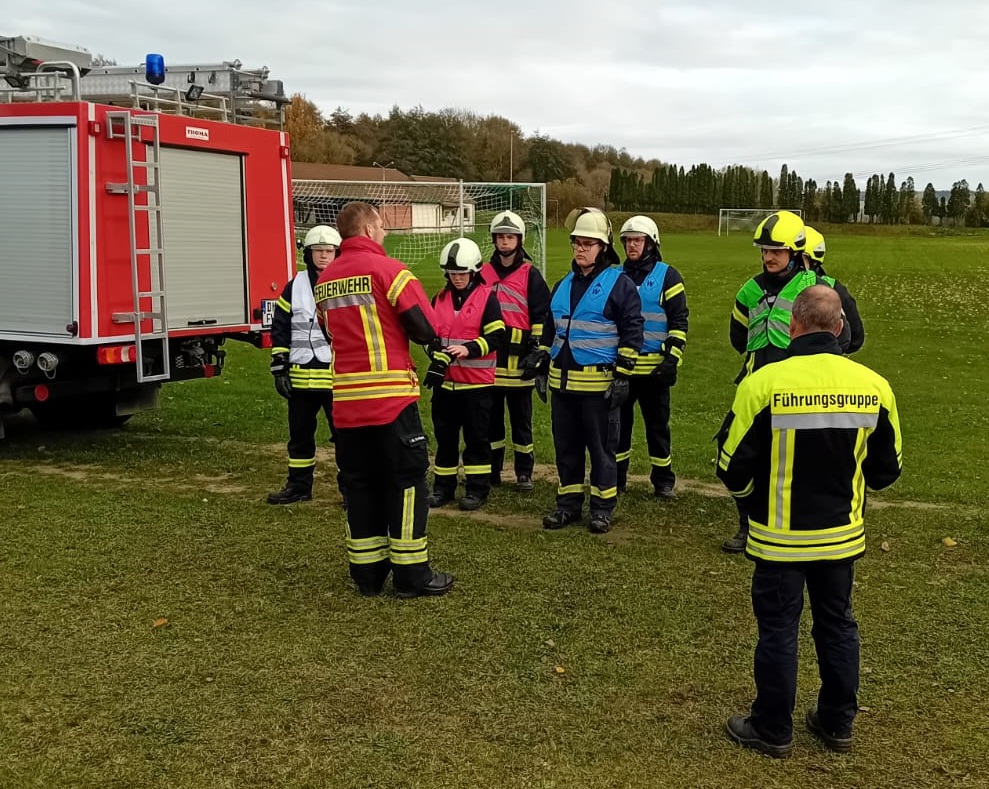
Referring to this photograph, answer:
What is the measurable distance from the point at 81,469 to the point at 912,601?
665 centimetres

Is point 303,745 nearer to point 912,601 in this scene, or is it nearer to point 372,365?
point 372,365

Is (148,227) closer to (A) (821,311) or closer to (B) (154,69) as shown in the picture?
(B) (154,69)

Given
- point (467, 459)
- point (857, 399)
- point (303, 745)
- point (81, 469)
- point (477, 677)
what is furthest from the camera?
point (81, 469)

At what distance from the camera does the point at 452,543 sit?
21.0 ft

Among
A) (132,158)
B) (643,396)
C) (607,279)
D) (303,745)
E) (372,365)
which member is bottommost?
(303,745)

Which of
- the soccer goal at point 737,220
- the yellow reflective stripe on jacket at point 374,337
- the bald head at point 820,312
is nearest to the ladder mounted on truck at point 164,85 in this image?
the yellow reflective stripe on jacket at point 374,337

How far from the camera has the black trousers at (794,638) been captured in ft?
12.3

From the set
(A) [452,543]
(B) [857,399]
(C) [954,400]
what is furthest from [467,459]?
(C) [954,400]

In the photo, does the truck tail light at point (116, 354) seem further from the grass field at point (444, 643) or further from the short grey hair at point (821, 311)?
the short grey hair at point (821, 311)

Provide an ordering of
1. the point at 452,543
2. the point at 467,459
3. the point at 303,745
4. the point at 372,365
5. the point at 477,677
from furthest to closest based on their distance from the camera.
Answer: the point at 467,459 < the point at 452,543 < the point at 372,365 < the point at 477,677 < the point at 303,745

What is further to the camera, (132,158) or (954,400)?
(954,400)

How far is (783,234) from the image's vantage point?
18.8 ft

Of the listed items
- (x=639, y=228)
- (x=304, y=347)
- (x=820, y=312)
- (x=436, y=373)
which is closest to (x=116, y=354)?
(x=304, y=347)

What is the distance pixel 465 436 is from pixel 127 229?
130 inches
